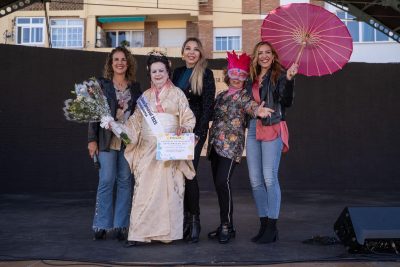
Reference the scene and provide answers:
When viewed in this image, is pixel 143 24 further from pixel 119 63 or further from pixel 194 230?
pixel 194 230

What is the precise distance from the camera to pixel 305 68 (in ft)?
15.2

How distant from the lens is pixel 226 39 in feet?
77.7

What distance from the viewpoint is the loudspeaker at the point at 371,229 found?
12.6ft

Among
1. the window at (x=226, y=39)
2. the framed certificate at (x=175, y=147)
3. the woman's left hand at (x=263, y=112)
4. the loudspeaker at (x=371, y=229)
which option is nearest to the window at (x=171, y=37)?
the window at (x=226, y=39)

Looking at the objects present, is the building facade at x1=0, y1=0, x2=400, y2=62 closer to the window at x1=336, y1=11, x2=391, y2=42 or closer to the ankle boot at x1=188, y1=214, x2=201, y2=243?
the window at x1=336, y1=11, x2=391, y2=42

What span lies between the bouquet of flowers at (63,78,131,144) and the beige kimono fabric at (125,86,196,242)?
12 cm

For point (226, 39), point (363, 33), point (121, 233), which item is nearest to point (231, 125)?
point (121, 233)

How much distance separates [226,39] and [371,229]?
67.3 ft

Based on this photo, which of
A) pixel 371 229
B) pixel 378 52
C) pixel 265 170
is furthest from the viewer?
pixel 378 52

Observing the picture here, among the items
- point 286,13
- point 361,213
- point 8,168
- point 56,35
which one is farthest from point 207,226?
point 56,35

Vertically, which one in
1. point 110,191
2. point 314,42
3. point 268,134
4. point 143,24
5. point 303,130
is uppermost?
point 143,24

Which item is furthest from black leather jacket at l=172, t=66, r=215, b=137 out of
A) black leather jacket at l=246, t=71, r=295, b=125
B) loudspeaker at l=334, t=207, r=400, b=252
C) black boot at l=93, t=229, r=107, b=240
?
loudspeaker at l=334, t=207, r=400, b=252

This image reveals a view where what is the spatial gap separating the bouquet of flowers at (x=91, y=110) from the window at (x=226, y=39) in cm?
1930

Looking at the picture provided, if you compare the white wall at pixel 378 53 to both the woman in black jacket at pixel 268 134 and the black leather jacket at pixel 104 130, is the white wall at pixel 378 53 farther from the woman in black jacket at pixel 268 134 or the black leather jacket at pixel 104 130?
the black leather jacket at pixel 104 130
